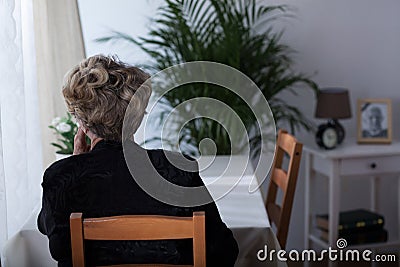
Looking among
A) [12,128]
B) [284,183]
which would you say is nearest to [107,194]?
[12,128]

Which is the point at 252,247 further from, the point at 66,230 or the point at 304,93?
the point at 304,93

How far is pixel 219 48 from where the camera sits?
308 centimetres

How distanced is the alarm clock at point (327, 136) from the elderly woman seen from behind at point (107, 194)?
164 centimetres

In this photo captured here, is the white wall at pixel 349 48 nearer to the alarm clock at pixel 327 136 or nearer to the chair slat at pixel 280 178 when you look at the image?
the alarm clock at pixel 327 136

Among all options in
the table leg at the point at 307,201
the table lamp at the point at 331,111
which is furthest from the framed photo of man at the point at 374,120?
the table leg at the point at 307,201

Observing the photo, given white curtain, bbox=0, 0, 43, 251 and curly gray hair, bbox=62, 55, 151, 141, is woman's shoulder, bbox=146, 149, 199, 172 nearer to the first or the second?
curly gray hair, bbox=62, 55, 151, 141

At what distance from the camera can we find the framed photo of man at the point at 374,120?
10.8 feet

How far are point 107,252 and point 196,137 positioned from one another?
5.59 feet

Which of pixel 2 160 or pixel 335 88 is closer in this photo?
pixel 2 160

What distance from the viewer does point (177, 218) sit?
4.82 ft

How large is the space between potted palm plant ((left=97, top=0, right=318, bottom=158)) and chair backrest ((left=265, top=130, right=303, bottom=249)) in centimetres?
50

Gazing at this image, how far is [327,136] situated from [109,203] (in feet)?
6.01

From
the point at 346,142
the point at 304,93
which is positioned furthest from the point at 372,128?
the point at 304,93

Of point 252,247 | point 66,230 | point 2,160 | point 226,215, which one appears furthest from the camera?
point 226,215
